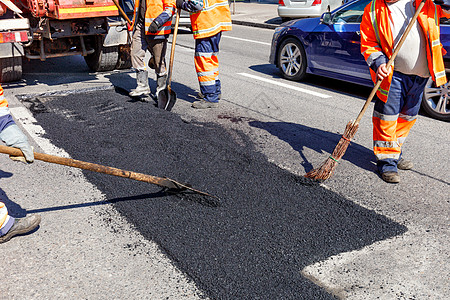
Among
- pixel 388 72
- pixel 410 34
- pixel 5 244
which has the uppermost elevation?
pixel 410 34

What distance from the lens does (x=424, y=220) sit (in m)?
3.40

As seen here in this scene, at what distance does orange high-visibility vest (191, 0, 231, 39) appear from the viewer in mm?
5750

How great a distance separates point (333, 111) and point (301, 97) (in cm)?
79

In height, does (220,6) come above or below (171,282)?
above

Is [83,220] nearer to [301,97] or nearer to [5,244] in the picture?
[5,244]

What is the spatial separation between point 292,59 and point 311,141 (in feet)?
10.4

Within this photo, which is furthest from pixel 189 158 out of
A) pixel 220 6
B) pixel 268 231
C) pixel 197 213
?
pixel 220 6

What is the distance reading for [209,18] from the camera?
5.78 m

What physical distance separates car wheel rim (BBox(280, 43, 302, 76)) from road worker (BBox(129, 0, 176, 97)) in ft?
8.34

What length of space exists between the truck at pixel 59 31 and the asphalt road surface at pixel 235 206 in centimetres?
84

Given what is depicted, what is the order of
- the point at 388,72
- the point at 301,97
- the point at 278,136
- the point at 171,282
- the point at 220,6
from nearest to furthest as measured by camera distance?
the point at 171,282
the point at 388,72
the point at 278,136
the point at 220,6
the point at 301,97

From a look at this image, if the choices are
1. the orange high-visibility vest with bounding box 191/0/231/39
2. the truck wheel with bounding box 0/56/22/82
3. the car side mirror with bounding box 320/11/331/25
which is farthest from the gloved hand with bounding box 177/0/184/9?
the truck wheel with bounding box 0/56/22/82

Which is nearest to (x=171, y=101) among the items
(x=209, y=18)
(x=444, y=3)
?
(x=209, y=18)

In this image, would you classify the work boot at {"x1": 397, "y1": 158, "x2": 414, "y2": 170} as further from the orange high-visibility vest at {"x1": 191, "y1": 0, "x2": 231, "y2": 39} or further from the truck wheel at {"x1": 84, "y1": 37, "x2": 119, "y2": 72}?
the truck wheel at {"x1": 84, "y1": 37, "x2": 119, "y2": 72}
